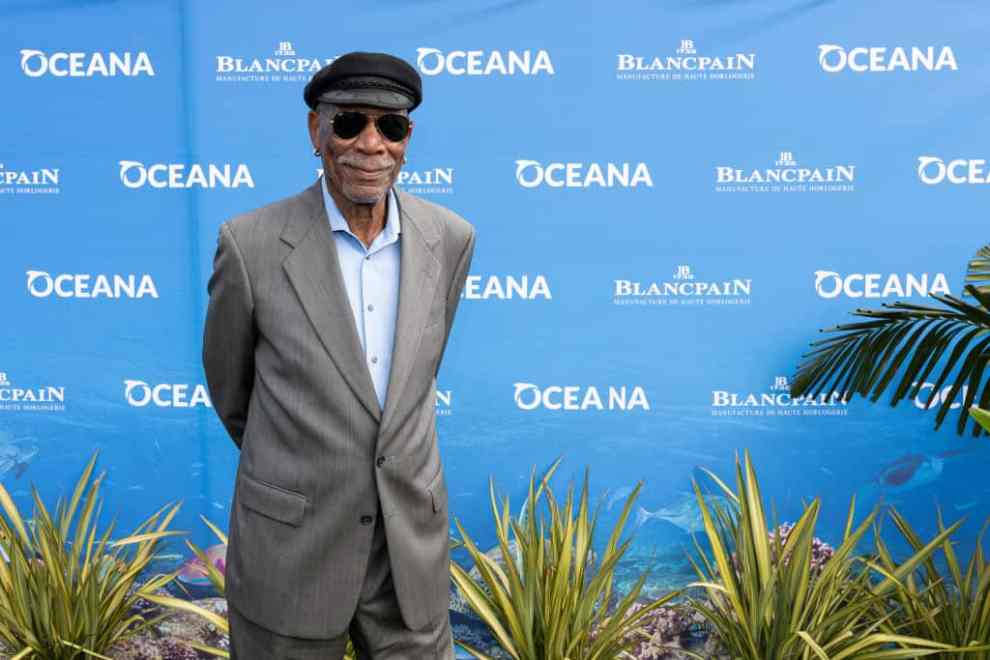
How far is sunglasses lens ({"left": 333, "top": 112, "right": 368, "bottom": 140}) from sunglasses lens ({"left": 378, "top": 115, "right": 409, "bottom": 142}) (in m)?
0.04

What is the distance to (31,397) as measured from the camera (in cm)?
378

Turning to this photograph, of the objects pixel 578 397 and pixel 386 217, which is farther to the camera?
pixel 578 397

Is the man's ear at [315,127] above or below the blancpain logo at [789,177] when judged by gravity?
below

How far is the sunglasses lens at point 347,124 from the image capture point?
196cm

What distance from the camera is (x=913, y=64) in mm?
3541

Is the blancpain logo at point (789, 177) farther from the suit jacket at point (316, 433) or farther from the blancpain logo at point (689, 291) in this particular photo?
the suit jacket at point (316, 433)

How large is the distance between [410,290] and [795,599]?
1698 mm

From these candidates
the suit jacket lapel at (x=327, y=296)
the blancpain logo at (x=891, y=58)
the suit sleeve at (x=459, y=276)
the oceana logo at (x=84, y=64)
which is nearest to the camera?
the suit jacket lapel at (x=327, y=296)

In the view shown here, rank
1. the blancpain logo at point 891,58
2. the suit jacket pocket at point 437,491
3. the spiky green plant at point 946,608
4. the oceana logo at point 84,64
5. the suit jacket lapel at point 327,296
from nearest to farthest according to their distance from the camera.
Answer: the suit jacket lapel at point 327,296, the suit jacket pocket at point 437,491, the spiky green plant at point 946,608, the blancpain logo at point 891,58, the oceana logo at point 84,64

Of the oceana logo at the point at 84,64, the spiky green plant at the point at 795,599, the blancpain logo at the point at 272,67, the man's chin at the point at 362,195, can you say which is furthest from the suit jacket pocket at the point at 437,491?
the oceana logo at the point at 84,64

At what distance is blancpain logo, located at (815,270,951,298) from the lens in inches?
A: 143

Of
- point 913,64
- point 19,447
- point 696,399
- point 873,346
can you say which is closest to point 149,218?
point 19,447

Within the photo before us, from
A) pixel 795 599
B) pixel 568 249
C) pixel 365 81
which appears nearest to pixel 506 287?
pixel 568 249

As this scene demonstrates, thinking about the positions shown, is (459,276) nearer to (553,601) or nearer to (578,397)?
(553,601)
